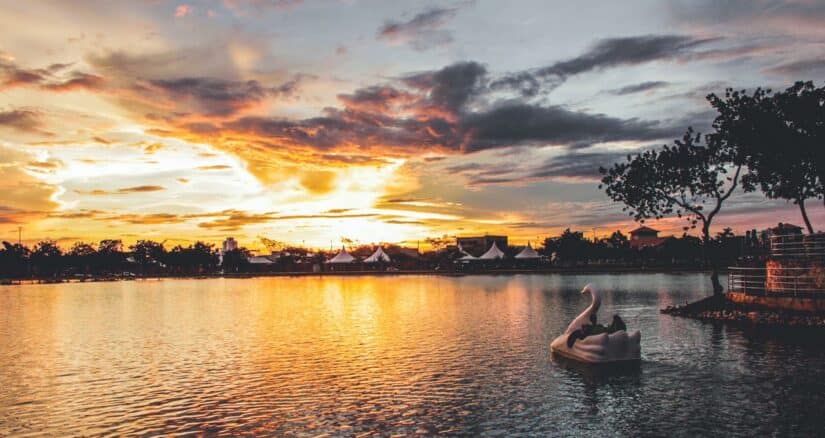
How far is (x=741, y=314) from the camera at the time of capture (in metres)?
35.9

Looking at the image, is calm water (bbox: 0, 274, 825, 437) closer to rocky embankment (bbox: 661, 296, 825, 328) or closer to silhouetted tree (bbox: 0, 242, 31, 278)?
rocky embankment (bbox: 661, 296, 825, 328)

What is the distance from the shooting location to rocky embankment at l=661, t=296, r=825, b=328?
3078cm

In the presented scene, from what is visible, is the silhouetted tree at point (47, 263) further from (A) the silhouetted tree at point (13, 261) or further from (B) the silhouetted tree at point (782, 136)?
(B) the silhouetted tree at point (782, 136)

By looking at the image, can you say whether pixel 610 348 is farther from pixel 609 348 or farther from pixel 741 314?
pixel 741 314

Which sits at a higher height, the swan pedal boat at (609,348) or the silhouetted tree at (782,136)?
the silhouetted tree at (782,136)

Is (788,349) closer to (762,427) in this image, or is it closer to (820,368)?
(820,368)

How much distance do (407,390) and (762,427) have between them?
933 cm

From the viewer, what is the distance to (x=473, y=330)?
3603 cm

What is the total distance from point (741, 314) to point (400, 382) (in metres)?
22.5

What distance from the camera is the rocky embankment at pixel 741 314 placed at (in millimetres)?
30781

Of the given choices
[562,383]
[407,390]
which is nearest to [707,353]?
[562,383]

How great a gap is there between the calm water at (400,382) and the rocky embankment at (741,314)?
1.96 metres

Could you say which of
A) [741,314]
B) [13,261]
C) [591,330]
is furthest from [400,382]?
[13,261]

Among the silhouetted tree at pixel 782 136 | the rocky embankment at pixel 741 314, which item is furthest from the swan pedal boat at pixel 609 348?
the silhouetted tree at pixel 782 136
